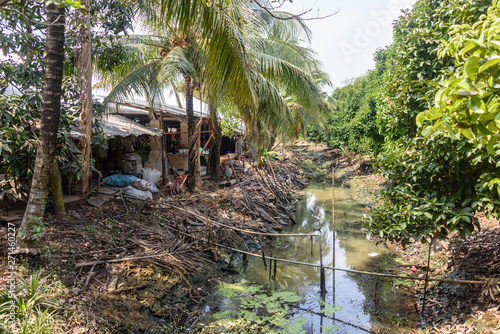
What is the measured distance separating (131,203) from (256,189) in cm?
504

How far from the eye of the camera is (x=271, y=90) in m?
7.25

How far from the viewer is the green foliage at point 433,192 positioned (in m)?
3.53

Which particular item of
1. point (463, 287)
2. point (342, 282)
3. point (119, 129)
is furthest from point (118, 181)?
point (463, 287)

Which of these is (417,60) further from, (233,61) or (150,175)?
(150,175)

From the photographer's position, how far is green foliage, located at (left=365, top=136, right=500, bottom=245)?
3.53m

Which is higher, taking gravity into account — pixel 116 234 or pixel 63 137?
pixel 63 137

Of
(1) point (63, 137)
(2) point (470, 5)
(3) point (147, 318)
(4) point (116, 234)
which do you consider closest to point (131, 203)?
(4) point (116, 234)

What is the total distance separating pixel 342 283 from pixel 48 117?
6117 mm

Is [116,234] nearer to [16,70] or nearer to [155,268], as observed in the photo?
[155,268]

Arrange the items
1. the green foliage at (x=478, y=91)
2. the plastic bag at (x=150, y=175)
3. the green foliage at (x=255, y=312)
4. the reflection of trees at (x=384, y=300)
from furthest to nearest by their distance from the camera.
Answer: the plastic bag at (x=150, y=175), the reflection of trees at (x=384, y=300), the green foliage at (x=255, y=312), the green foliage at (x=478, y=91)

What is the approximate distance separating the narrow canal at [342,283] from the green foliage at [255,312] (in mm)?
225

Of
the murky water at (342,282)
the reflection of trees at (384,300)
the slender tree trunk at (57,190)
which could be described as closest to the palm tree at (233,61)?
the slender tree trunk at (57,190)

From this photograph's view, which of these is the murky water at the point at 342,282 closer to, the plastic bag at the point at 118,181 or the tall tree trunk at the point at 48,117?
the plastic bag at the point at 118,181

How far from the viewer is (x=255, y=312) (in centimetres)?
Answer: 532
